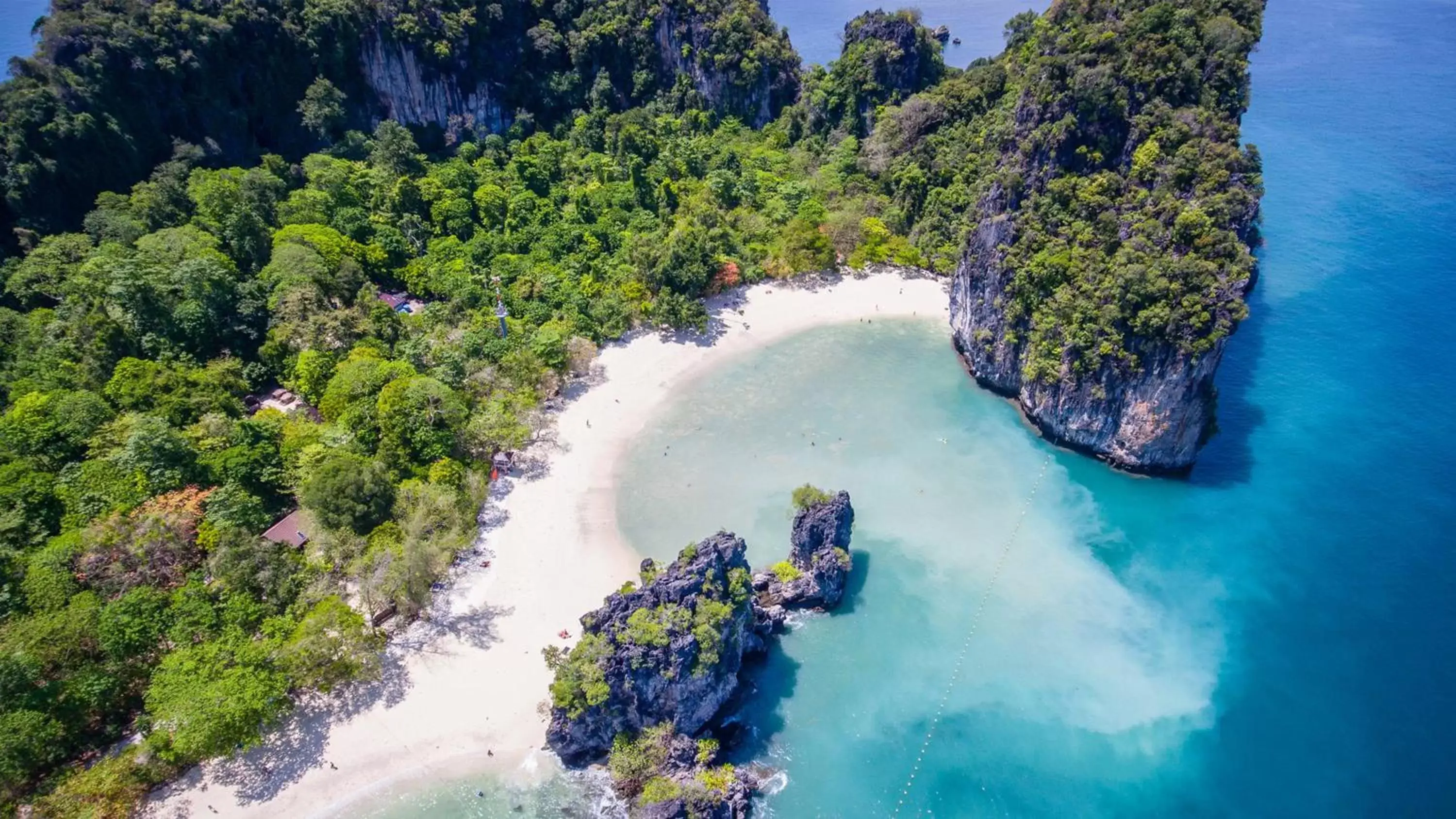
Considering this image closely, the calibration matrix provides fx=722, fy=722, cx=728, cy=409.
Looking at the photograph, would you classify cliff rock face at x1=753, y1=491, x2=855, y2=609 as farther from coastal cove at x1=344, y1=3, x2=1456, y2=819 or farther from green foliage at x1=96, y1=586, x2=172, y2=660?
green foliage at x1=96, y1=586, x2=172, y2=660

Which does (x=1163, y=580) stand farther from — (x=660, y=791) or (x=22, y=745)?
(x=22, y=745)

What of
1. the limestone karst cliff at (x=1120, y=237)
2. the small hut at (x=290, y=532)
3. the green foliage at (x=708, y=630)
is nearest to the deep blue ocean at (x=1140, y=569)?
the limestone karst cliff at (x=1120, y=237)

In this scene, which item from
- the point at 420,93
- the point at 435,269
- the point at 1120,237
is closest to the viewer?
the point at 1120,237

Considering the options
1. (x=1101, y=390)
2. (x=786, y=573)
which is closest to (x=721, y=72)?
(x=1101, y=390)

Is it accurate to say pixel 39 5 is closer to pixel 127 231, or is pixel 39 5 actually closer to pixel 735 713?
pixel 127 231

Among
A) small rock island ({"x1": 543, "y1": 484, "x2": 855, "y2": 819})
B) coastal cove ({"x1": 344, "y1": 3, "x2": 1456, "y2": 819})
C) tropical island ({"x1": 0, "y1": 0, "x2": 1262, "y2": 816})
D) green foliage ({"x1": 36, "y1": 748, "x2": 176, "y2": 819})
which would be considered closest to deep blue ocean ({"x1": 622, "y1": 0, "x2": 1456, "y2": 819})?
coastal cove ({"x1": 344, "y1": 3, "x2": 1456, "y2": 819})

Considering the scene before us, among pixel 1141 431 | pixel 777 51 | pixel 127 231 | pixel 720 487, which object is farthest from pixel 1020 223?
pixel 127 231
